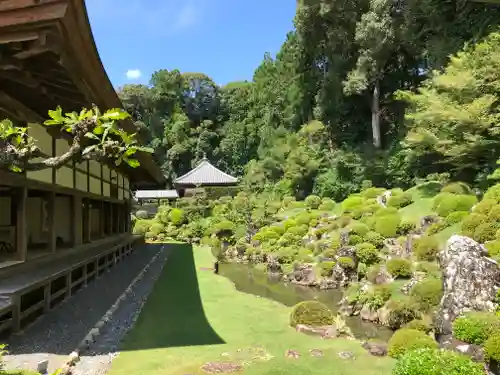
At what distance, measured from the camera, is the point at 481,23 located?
18.5 metres

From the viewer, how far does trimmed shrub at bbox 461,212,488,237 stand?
1130 cm

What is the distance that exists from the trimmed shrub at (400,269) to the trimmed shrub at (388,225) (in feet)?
10.3

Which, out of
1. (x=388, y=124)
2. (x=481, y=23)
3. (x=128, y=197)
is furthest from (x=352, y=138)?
(x=128, y=197)

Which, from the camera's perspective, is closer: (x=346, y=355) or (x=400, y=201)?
(x=346, y=355)

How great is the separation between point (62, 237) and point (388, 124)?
75.5 ft

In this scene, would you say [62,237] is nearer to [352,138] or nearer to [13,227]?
[13,227]

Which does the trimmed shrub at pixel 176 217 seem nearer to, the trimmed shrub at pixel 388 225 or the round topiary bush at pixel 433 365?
the trimmed shrub at pixel 388 225

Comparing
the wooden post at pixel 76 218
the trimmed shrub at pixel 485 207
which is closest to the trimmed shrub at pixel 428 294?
the trimmed shrub at pixel 485 207

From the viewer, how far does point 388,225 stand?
1536 cm

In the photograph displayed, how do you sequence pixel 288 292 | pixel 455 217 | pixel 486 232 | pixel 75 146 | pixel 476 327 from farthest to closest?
pixel 455 217, pixel 288 292, pixel 486 232, pixel 476 327, pixel 75 146

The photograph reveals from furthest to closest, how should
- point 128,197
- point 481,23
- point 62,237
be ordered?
point 128,197
point 481,23
point 62,237

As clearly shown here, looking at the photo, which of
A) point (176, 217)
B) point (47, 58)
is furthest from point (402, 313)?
point (176, 217)

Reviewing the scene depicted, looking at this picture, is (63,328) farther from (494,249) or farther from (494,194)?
(494,194)

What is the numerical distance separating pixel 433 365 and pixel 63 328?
5.39 metres
